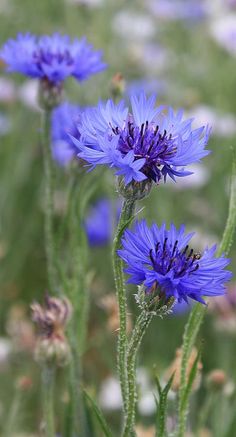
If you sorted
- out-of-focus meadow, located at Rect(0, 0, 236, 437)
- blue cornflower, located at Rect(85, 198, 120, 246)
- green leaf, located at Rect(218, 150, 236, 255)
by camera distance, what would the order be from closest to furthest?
Result: 1. green leaf, located at Rect(218, 150, 236, 255)
2. out-of-focus meadow, located at Rect(0, 0, 236, 437)
3. blue cornflower, located at Rect(85, 198, 120, 246)

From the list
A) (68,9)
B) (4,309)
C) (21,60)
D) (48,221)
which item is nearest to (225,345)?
(4,309)

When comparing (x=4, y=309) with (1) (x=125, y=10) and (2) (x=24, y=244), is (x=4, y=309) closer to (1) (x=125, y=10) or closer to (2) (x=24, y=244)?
(2) (x=24, y=244)

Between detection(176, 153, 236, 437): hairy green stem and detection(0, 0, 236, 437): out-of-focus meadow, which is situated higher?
detection(0, 0, 236, 437): out-of-focus meadow

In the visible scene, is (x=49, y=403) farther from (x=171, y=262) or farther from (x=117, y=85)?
(x=117, y=85)

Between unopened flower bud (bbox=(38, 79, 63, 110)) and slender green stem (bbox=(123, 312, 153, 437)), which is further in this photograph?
unopened flower bud (bbox=(38, 79, 63, 110))

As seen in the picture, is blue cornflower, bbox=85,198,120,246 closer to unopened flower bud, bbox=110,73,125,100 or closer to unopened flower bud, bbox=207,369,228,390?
unopened flower bud, bbox=110,73,125,100

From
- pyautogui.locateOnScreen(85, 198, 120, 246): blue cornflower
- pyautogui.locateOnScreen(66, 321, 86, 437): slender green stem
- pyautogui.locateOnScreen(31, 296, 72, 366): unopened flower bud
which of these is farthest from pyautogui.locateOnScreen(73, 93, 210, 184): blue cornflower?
pyautogui.locateOnScreen(85, 198, 120, 246): blue cornflower

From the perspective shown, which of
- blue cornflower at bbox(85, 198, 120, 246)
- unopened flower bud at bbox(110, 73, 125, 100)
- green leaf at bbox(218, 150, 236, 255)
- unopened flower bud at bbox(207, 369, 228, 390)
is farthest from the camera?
blue cornflower at bbox(85, 198, 120, 246)
